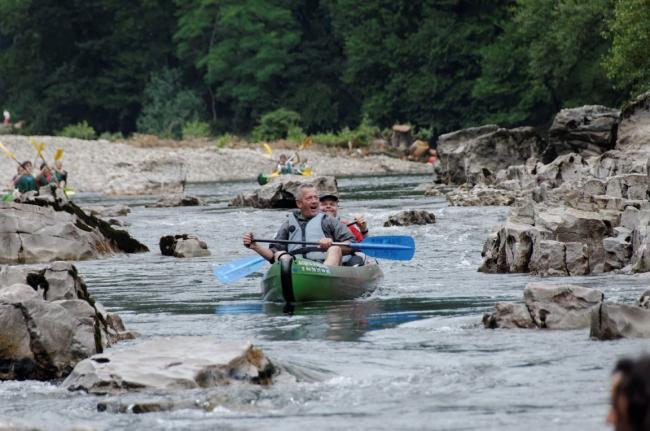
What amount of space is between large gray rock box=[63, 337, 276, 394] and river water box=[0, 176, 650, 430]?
0.45 ft

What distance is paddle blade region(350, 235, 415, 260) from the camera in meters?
15.3

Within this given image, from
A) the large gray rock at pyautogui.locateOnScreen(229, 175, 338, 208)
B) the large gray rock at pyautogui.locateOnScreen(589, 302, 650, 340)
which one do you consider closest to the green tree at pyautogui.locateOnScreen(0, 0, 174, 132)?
the large gray rock at pyautogui.locateOnScreen(229, 175, 338, 208)

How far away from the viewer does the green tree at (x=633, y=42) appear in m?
35.1

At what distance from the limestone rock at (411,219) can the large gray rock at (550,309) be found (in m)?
13.5

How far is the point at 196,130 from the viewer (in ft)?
239

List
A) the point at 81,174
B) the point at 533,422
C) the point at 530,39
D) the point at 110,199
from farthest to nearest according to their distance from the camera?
the point at 530,39
the point at 81,174
the point at 110,199
the point at 533,422

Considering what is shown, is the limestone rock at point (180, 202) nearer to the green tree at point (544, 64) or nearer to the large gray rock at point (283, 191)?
the large gray rock at point (283, 191)

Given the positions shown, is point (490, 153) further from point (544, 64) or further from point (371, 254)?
point (371, 254)

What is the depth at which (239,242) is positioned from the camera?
77.5 ft

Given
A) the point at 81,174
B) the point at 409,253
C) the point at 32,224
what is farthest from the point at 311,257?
the point at 81,174

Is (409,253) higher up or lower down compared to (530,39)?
lower down

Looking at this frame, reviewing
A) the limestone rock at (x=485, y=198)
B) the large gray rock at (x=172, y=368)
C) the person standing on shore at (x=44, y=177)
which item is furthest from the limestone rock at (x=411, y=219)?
the large gray rock at (x=172, y=368)

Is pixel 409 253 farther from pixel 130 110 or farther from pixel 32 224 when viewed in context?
pixel 130 110

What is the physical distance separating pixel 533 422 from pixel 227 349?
8.27 feet
